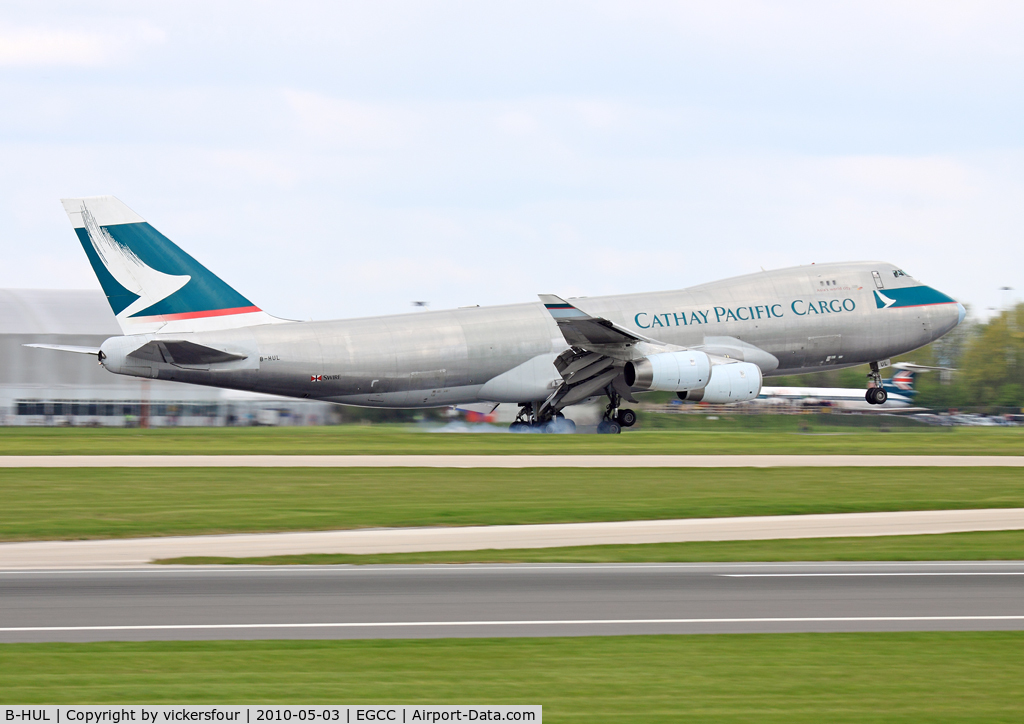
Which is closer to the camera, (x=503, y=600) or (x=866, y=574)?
(x=503, y=600)

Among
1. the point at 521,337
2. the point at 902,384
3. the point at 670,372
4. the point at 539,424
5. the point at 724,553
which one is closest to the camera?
the point at 724,553

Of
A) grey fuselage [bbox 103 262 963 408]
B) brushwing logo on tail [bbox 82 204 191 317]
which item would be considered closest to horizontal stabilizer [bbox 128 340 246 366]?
grey fuselage [bbox 103 262 963 408]

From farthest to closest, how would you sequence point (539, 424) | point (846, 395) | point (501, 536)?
point (846, 395)
point (539, 424)
point (501, 536)

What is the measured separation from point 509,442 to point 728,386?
879 centimetres

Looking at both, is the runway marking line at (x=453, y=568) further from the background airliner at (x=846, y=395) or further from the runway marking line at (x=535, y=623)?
the background airliner at (x=846, y=395)

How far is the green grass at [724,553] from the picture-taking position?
18.5 metres

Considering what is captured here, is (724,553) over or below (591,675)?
below

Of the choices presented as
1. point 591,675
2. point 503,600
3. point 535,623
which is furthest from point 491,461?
point 591,675

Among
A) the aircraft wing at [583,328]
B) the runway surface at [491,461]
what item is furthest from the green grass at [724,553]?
the aircraft wing at [583,328]

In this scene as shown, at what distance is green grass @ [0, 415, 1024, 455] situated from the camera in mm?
38938

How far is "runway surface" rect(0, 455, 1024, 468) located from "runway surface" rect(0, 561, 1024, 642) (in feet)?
52.6

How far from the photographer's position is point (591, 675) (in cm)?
1072

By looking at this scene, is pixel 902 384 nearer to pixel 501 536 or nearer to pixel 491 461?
pixel 491 461

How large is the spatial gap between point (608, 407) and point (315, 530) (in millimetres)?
26567
